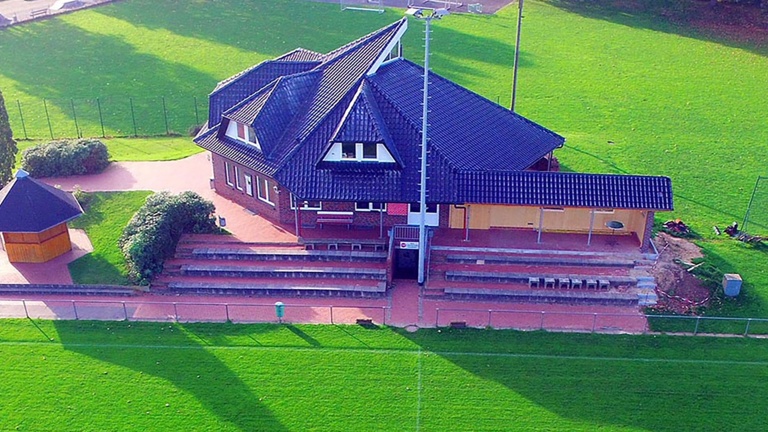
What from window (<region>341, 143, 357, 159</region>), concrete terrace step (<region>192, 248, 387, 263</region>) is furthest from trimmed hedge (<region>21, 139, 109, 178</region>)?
window (<region>341, 143, 357, 159</region>)

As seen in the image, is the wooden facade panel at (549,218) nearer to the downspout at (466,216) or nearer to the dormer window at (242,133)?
the downspout at (466,216)

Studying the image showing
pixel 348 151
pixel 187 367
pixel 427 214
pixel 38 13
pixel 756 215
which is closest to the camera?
pixel 187 367

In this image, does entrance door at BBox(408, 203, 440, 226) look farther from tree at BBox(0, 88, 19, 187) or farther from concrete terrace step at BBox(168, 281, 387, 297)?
tree at BBox(0, 88, 19, 187)

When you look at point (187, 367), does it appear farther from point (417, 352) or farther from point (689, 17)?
point (689, 17)

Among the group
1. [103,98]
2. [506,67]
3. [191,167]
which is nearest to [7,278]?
[191,167]

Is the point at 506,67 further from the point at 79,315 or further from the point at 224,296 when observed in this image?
the point at 79,315

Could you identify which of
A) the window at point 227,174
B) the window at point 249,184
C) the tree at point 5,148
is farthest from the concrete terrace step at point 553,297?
the tree at point 5,148

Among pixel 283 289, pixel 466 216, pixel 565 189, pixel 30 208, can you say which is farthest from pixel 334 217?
pixel 30 208
